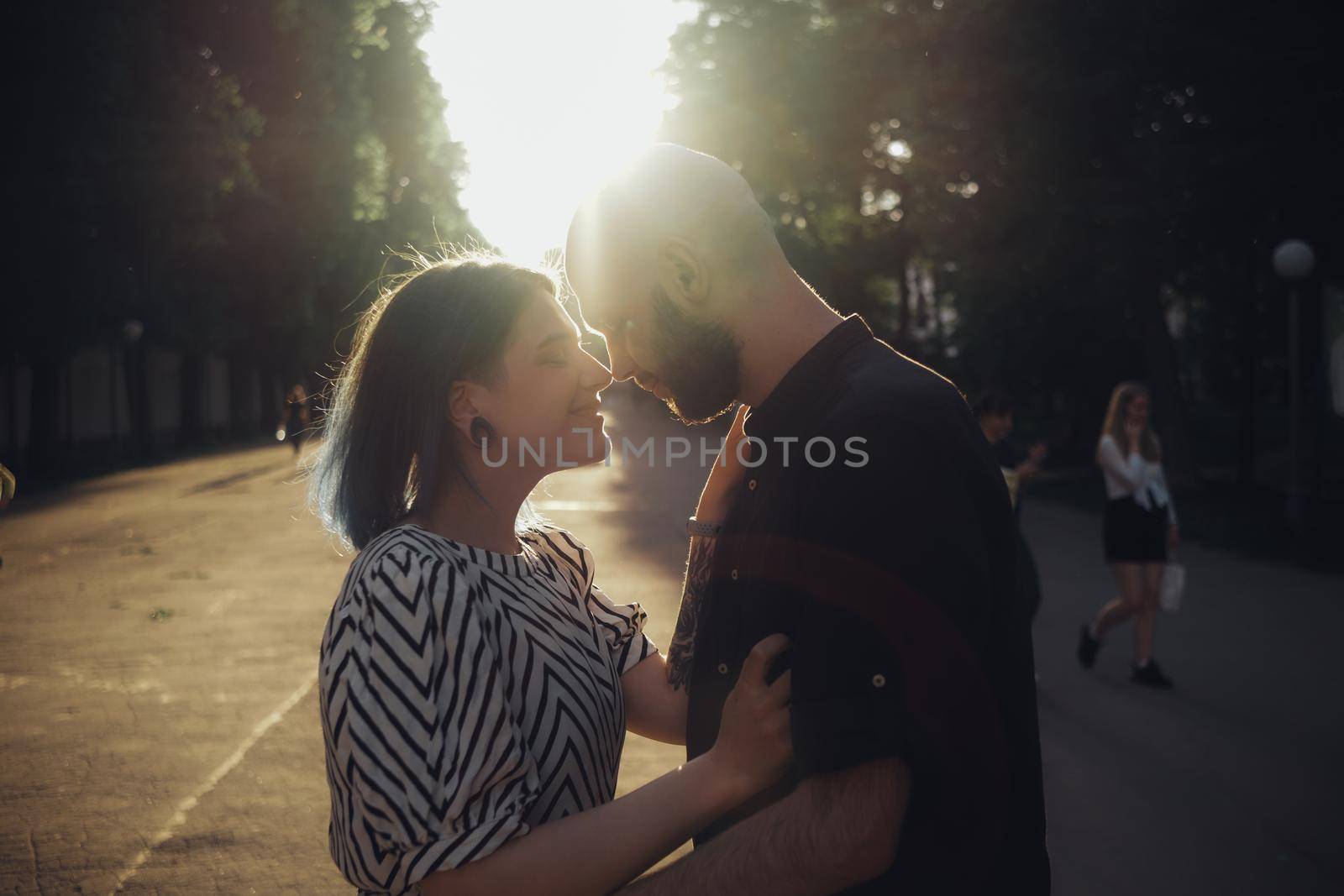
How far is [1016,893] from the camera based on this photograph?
1.79 m

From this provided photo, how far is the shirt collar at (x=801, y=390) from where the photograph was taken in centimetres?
186

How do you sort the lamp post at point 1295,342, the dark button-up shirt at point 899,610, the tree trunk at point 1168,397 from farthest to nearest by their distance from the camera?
the tree trunk at point 1168,397 → the lamp post at point 1295,342 → the dark button-up shirt at point 899,610

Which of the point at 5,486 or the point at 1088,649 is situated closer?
the point at 5,486

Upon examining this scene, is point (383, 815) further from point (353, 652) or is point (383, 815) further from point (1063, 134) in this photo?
point (1063, 134)

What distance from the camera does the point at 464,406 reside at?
2.25m

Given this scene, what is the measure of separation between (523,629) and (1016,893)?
34.7 inches

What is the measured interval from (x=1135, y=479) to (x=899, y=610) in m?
7.44

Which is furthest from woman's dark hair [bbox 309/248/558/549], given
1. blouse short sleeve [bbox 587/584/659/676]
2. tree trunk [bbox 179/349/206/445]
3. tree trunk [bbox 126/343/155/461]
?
tree trunk [bbox 179/349/206/445]

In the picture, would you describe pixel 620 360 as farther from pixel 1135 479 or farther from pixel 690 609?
pixel 1135 479

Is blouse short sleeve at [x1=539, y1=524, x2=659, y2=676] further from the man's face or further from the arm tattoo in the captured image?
the man's face

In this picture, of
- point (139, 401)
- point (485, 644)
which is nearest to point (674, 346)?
point (485, 644)

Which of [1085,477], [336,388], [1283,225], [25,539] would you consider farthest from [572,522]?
[336,388]

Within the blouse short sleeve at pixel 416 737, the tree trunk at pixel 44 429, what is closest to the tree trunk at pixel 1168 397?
the blouse short sleeve at pixel 416 737

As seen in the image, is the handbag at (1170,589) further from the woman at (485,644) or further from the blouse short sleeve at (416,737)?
the blouse short sleeve at (416,737)
